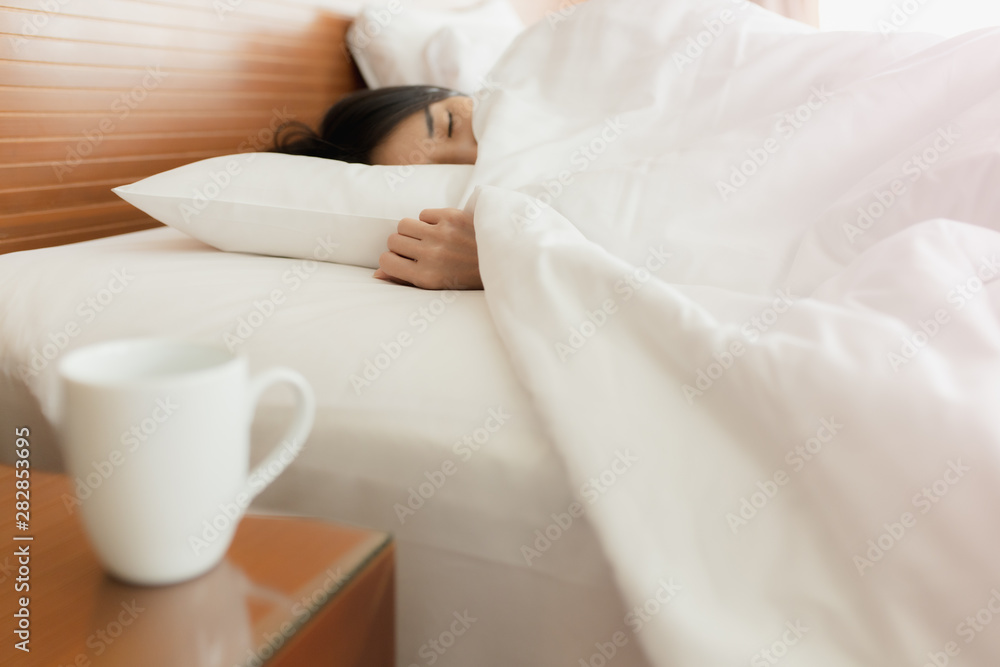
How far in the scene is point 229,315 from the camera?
29.5 inches

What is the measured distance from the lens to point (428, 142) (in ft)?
4.38

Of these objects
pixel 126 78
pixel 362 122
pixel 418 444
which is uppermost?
pixel 126 78

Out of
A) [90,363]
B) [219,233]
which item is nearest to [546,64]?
[219,233]

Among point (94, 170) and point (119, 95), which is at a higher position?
point (119, 95)

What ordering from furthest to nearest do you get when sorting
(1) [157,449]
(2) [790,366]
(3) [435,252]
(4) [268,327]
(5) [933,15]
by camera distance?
1. (5) [933,15]
2. (3) [435,252]
3. (4) [268,327]
4. (2) [790,366]
5. (1) [157,449]

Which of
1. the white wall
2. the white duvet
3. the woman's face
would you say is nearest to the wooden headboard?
the woman's face

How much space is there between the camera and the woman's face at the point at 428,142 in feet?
4.38

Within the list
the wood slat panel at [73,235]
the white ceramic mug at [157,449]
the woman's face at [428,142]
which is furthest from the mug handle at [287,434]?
the woman's face at [428,142]

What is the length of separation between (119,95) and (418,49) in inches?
27.7

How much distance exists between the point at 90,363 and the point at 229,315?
0.37 meters

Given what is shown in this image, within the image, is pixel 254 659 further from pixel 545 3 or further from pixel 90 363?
pixel 545 3

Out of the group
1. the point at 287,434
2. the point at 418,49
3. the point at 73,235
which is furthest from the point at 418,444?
the point at 418,49

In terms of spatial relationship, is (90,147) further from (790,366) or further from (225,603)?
(790,366)

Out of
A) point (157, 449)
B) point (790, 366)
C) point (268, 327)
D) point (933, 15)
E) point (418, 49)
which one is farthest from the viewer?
point (933, 15)
